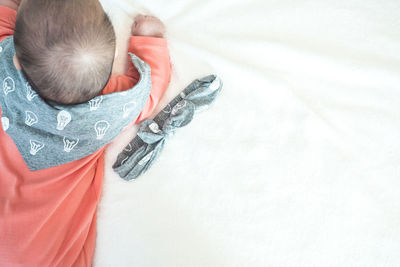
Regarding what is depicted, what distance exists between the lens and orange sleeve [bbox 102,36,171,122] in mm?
724

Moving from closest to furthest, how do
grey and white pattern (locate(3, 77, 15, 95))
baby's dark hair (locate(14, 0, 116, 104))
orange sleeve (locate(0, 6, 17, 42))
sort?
baby's dark hair (locate(14, 0, 116, 104)) < grey and white pattern (locate(3, 77, 15, 95)) < orange sleeve (locate(0, 6, 17, 42))

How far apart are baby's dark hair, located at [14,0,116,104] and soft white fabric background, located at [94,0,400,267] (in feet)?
0.76

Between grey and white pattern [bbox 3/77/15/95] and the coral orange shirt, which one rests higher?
grey and white pattern [bbox 3/77/15/95]

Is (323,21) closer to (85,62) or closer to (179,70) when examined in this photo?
(179,70)

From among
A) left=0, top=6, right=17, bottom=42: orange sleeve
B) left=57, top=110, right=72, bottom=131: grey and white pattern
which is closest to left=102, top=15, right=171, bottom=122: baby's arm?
left=57, top=110, right=72, bottom=131: grey and white pattern

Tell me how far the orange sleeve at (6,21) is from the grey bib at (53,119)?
63 millimetres

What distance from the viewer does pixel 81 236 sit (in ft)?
2.15

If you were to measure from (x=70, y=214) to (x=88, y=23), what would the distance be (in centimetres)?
41

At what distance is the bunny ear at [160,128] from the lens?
2.26 ft

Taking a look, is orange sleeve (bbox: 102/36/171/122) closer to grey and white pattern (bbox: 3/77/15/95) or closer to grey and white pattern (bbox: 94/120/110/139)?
grey and white pattern (bbox: 94/120/110/139)

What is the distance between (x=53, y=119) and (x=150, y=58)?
0.88 ft

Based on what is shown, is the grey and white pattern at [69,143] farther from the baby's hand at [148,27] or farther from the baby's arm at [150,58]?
the baby's hand at [148,27]

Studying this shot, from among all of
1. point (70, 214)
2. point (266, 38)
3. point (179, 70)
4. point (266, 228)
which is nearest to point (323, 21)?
point (266, 38)

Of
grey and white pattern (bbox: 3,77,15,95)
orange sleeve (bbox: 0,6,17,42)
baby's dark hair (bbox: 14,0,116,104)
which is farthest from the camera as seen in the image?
orange sleeve (bbox: 0,6,17,42)
